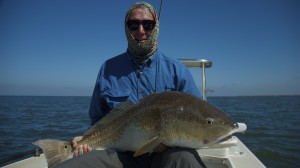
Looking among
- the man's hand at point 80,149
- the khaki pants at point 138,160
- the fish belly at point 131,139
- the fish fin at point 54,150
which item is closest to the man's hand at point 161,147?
the khaki pants at point 138,160

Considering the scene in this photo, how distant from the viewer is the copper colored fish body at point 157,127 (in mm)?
2465

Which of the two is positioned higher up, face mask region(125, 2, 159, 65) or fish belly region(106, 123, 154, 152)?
face mask region(125, 2, 159, 65)

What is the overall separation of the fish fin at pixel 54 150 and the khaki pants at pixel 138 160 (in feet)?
1.01

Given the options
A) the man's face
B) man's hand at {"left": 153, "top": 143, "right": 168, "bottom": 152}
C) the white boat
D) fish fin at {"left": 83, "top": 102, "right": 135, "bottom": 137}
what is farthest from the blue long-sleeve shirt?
the white boat

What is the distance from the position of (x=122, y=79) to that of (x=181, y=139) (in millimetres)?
1401

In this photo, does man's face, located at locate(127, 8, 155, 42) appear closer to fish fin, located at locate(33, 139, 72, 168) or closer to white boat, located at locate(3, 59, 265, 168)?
fish fin, located at locate(33, 139, 72, 168)

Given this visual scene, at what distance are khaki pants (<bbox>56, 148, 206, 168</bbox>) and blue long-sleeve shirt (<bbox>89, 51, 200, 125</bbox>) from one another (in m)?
0.72

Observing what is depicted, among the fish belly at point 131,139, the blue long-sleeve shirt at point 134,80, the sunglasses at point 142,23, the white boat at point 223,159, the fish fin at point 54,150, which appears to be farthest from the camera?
the white boat at point 223,159

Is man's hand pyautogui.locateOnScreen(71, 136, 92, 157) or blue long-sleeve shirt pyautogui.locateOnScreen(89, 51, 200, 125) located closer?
man's hand pyautogui.locateOnScreen(71, 136, 92, 157)

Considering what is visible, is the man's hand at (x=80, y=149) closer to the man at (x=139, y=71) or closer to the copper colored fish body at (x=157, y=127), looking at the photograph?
the copper colored fish body at (x=157, y=127)

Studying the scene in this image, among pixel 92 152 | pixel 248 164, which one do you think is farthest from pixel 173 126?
pixel 248 164

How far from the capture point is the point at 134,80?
359 cm

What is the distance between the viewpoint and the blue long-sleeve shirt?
3.48 m

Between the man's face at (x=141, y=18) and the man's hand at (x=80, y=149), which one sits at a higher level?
the man's face at (x=141, y=18)
